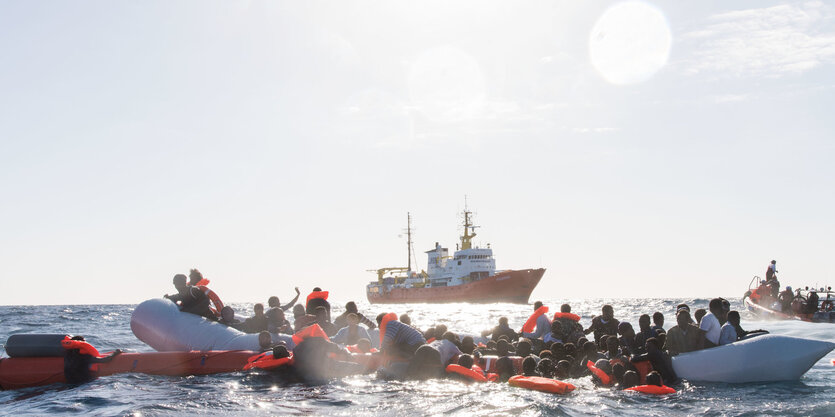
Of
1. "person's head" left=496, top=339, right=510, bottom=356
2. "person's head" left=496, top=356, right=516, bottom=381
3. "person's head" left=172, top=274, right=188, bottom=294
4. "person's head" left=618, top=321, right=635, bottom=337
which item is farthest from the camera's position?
"person's head" left=172, top=274, right=188, bottom=294

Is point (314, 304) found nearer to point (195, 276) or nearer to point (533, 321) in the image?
point (195, 276)

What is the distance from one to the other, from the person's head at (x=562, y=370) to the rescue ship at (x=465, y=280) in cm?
4596

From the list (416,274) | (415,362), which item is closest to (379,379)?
(415,362)

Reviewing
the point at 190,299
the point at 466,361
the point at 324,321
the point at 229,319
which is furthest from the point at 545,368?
the point at 190,299

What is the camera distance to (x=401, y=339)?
10406 mm

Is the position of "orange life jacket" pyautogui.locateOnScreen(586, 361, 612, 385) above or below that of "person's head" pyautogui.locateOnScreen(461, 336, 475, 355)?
below

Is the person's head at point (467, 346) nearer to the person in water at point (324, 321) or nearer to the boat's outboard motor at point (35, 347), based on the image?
the person in water at point (324, 321)

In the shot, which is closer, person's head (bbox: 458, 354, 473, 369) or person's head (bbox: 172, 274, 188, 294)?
person's head (bbox: 458, 354, 473, 369)

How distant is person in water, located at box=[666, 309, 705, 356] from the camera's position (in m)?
10.6

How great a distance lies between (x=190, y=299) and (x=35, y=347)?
2996 mm

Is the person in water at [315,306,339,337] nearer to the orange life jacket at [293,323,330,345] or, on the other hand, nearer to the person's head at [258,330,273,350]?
the person's head at [258,330,273,350]

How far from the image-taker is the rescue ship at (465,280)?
57.2 m

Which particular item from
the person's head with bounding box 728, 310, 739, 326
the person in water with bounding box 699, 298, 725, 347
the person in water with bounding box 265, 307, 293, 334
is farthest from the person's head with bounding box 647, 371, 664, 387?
the person in water with bounding box 265, 307, 293, 334

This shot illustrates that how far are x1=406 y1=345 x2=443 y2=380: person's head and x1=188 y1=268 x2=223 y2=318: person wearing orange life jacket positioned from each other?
209 inches
